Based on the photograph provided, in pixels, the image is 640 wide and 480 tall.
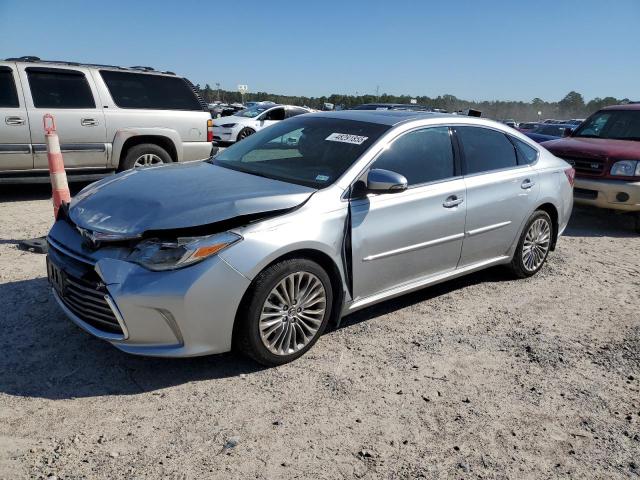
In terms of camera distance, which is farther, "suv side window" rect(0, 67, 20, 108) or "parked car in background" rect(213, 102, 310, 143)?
"parked car in background" rect(213, 102, 310, 143)

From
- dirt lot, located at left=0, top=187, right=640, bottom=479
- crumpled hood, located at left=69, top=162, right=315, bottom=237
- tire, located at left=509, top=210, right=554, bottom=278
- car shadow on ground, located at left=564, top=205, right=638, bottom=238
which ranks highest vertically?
crumpled hood, located at left=69, top=162, right=315, bottom=237

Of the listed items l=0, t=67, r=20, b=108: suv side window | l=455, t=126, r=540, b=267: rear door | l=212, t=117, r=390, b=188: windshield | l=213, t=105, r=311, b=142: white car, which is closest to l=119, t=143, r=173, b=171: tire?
l=0, t=67, r=20, b=108: suv side window

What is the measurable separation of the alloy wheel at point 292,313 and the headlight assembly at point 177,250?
451 millimetres

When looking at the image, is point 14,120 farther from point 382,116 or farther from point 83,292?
point 382,116

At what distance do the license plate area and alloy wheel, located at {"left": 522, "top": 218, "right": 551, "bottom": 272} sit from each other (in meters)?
3.97

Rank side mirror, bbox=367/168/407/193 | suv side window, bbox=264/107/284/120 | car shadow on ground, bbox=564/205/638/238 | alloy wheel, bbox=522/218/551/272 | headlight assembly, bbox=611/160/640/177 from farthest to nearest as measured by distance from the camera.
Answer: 1. suv side window, bbox=264/107/284/120
2. car shadow on ground, bbox=564/205/638/238
3. headlight assembly, bbox=611/160/640/177
4. alloy wheel, bbox=522/218/551/272
5. side mirror, bbox=367/168/407/193

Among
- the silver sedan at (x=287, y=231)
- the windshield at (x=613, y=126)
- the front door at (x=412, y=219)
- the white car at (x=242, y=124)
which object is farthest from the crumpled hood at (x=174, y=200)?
the white car at (x=242, y=124)

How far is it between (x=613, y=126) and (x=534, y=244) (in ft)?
15.7

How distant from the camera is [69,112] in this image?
7.34 meters

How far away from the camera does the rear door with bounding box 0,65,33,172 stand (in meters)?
6.91

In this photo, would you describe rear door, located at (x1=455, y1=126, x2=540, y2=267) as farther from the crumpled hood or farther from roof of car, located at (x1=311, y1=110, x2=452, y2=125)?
the crumpled hood

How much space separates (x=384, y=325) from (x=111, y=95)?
578 cm

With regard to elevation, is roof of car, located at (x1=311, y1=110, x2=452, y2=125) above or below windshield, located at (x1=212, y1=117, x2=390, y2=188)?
above

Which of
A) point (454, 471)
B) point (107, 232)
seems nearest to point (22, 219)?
point (107, 232)
